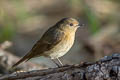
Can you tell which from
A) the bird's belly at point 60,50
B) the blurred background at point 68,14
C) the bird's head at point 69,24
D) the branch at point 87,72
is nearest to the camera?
the branch at point 87,72

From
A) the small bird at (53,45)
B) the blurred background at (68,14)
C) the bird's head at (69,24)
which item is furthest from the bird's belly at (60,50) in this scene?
the blurred background at (68,14)

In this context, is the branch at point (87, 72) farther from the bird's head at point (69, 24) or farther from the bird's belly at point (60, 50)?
the bird's head at point (69, 24)

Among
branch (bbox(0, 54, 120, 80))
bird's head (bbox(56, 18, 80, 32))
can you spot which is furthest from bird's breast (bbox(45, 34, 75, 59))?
branch (bbox(0, 54, 120, 80))

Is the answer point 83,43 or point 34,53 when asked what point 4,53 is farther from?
point 83,43

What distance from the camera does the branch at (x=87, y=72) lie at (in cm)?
533

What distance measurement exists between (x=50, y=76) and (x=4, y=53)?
2.39 m

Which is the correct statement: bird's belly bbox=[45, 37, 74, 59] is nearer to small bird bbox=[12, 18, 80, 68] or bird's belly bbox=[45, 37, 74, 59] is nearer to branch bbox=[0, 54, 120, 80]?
small bird bbox=[12, 18, 80, 68]

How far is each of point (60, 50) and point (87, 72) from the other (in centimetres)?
176

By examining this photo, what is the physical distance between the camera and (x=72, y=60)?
10.6 metres

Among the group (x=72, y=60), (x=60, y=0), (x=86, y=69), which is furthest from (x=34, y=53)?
(x=60, y=0)

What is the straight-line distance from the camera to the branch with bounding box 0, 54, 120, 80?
5328 millimetres

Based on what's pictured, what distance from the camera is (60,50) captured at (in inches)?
282

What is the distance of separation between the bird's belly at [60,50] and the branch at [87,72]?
1081 millimetres

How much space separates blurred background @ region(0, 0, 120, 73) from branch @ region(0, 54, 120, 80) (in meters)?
3.90
